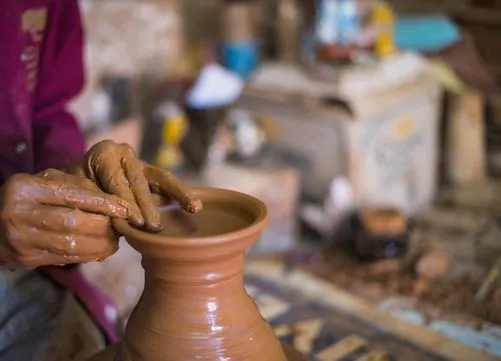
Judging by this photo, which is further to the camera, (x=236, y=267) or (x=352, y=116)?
(x=352, y=116)

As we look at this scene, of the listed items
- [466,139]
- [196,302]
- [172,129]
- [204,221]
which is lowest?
[466,139]

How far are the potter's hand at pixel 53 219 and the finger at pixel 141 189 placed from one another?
0.03 m

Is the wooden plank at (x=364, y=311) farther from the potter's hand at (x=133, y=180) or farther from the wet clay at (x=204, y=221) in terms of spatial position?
the potter's hand at (x=133, y=180)

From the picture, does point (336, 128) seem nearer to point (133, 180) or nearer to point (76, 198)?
point (133, 180)

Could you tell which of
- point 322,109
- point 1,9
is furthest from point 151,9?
point 1,9

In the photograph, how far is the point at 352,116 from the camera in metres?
2.89

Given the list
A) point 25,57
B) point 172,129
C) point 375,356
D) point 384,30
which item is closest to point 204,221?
point 25,57

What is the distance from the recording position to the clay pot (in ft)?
4.05

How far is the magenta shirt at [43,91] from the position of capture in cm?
Result: 167

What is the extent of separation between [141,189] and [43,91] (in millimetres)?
733

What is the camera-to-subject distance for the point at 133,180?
131cm

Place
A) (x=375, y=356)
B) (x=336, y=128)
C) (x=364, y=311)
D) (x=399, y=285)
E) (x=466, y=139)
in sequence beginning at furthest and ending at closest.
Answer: (x=466, y=139)
(x=336, y=128)
(x=399, y=285)
(x=364, y=311)
(x=375, y=356)

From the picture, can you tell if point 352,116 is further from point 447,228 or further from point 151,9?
point 151,9

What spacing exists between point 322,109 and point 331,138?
0.40 ft
